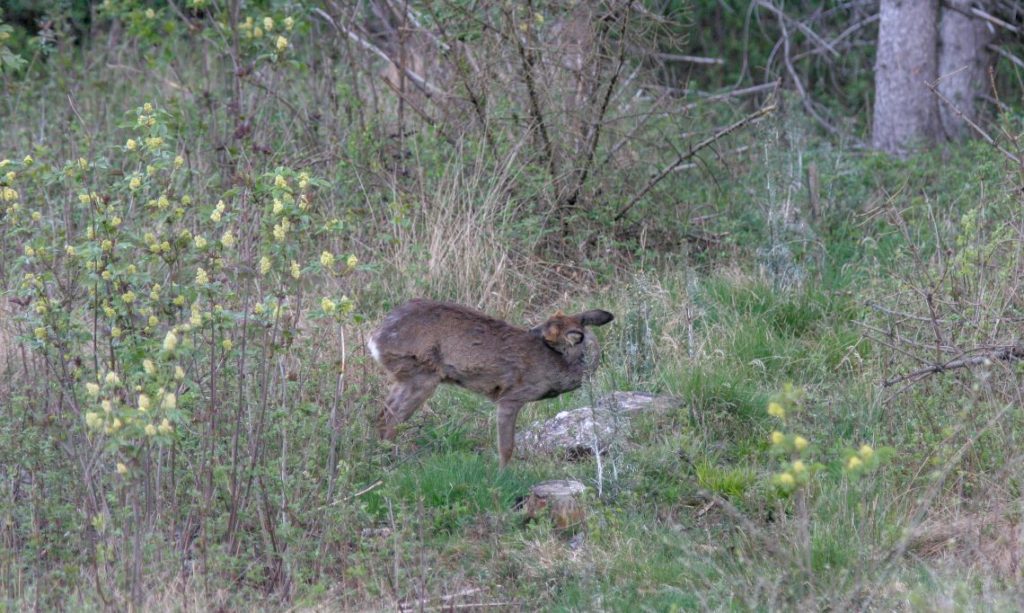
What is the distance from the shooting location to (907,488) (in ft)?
21.7

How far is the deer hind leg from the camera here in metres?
7.73

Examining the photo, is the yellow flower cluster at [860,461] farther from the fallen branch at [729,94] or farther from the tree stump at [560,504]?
the fallen branch at [729,94]

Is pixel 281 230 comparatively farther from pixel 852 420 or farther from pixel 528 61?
pixel 528 61

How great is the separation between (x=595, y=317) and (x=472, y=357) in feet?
2.56

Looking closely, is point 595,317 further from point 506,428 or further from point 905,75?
point 905,75

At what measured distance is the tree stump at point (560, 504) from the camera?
22.2ft

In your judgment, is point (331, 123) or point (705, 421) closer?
point (705, 421)

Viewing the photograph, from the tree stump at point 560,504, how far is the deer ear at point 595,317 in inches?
47.3

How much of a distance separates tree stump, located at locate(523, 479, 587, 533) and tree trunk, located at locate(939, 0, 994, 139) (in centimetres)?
907

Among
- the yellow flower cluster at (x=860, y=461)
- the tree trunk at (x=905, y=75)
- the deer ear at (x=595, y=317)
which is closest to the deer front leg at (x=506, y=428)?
the deer ear at (x=595, y=317)

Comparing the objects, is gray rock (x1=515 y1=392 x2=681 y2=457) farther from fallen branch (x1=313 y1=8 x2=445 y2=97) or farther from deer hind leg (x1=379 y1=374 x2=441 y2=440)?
fallen branch (x1=313 y1=8 x2=445 y2=97)

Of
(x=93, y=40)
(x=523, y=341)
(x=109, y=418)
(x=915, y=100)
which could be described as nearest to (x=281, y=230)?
(x=109, y=418)

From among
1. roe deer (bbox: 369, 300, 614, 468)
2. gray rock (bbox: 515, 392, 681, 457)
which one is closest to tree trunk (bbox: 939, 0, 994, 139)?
gray rock (bbox: 515, 392, 681, 457)

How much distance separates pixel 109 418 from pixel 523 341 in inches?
131
